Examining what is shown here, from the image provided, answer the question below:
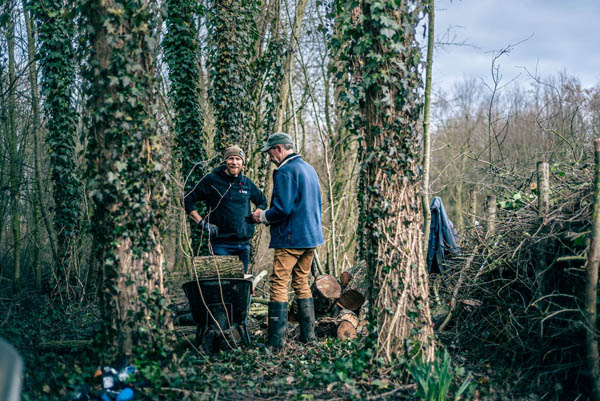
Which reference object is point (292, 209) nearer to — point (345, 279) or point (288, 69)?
point (345, 279)

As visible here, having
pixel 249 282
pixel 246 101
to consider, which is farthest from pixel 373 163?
pixel 246 101

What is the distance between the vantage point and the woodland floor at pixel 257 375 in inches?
151

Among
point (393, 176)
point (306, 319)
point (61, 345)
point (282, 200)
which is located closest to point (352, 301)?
point (306, 319)

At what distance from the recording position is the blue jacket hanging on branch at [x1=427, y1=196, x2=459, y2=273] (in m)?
6.75

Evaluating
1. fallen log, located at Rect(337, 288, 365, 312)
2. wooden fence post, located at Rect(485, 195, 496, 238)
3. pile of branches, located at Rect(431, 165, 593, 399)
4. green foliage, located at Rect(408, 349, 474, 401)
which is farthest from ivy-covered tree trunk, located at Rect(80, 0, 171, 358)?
wooden fence post, located at Rect(485, 195, 496, 238)

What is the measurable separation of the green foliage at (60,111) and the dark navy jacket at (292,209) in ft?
14.8

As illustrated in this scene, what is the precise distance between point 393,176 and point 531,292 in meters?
2.07

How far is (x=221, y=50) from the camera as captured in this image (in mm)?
8656

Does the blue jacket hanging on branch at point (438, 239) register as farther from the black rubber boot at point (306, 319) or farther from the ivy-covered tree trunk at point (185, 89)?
the ivy-covered tree trunk at point (185, 89)

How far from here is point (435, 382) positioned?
3787 mm

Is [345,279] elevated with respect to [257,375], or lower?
elevated

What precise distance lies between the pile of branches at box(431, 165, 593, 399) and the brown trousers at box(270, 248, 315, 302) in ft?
5.80

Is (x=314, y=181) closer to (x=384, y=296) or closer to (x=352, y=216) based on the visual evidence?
(x=384, y=296)

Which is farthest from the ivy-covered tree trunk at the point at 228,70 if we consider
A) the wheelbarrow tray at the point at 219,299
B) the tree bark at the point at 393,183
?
the tree bark at the point at 393,183
